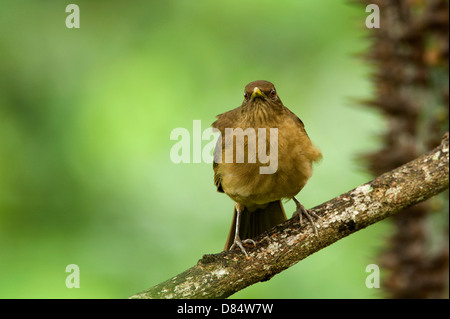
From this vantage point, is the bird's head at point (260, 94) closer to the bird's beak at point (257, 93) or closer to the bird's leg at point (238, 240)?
the bird's beak at point (257, 93)

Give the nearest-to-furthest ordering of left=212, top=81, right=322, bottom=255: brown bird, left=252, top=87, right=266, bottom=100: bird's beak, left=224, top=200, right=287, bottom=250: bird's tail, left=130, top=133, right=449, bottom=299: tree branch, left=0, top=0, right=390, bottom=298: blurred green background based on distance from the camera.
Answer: left=130, top=133, right=449, bottom=299: tree branch, left=212, top=81, right=322, bottom=255: brown bird, left=252, top=87, right=266, bottom=100: bird's beak, left=224, top=200, right=287, bottom=250: bird's tail, left=0, top=0, right=390, bottom=298: blurred green background

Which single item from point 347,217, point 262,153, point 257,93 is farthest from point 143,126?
point 347,217

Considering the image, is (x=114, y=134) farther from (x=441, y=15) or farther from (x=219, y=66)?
(x=441, y=15)

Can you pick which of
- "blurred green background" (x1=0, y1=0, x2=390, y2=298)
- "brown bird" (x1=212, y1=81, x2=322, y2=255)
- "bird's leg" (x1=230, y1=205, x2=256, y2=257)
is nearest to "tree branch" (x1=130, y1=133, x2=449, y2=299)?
"bird's leg" (x1=230, y1=205, x2=256, y2=257)

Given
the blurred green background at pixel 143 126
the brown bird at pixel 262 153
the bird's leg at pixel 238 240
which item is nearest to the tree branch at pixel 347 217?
the bird's leg at pixel 238 240

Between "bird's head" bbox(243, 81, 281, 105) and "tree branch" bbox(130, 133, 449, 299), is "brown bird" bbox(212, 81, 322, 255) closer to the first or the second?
"bird's head" bbox(243, 81, 281, 105)

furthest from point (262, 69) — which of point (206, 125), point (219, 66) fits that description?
point (206, 125)

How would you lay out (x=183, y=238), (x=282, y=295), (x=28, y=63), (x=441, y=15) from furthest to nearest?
(x=28, y=63)
(x=183, y=238)
(x=282, y=295)
(x=441, y=15)
